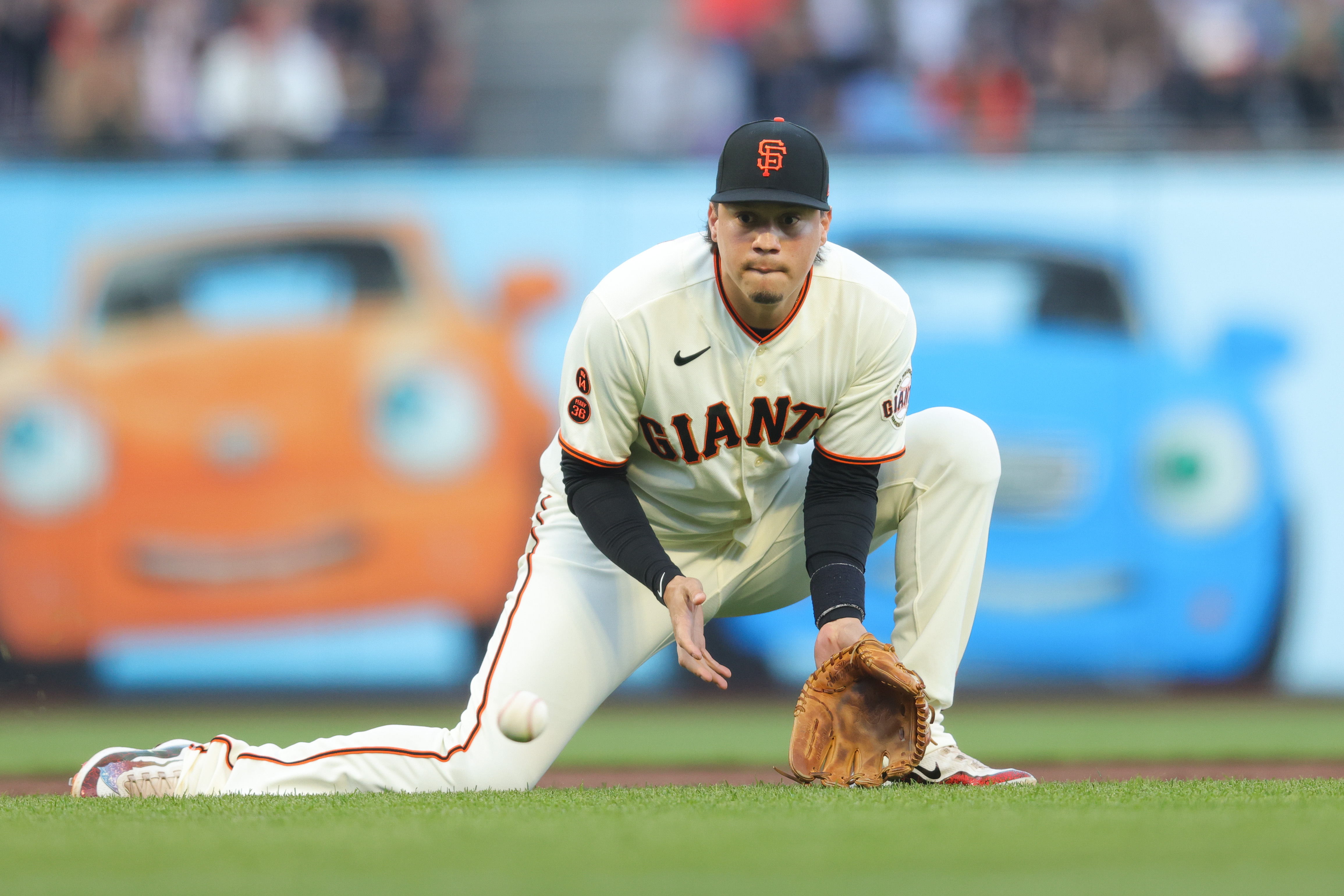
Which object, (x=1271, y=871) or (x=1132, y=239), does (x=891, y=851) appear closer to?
(x=1271, y=871)

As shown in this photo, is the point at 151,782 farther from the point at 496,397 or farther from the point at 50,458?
the point at 50,458

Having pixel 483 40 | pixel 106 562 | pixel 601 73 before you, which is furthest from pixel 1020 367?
pixel 106 562

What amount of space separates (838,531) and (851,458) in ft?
0.66

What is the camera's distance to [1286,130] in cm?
881

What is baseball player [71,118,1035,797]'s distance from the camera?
12.6 ft

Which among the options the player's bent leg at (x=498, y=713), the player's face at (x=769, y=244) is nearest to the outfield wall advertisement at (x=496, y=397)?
the player's bent leg at (x=498, y=713)

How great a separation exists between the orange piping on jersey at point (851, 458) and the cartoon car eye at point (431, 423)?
4.89 metres

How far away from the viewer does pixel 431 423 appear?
28.5 feet

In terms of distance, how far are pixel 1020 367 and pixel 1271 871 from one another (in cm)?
626

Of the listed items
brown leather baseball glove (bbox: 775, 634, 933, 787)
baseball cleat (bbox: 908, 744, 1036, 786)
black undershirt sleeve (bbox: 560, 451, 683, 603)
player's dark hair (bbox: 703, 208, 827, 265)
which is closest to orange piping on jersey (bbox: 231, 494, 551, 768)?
black undershirt sleeve (bbox: 560, 451, 683, 603)

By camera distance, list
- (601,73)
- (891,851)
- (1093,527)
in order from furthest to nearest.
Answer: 1. (601,73)
2. (1093,527)
3. (891,851)

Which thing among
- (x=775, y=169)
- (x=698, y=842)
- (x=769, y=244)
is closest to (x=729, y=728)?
(x=769, y=244)

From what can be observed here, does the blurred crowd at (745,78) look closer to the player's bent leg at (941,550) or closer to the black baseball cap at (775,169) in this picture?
the player's bent leg at (941,550)

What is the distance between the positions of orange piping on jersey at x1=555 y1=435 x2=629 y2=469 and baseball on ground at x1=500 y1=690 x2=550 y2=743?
0.63 m
